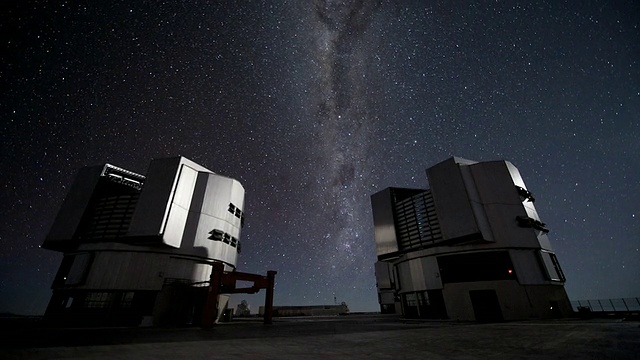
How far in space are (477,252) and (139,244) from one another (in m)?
35.9

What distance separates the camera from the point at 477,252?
27.4m

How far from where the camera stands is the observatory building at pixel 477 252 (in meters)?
25.5

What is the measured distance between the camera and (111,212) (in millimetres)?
29766

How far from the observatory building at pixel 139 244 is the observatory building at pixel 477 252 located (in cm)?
2419

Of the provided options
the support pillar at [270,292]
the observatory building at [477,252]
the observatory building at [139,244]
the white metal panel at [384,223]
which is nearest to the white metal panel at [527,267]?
the observatory building at [477,252]

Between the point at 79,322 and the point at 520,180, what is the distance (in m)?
49.9

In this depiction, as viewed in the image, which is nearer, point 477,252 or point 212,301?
point 212,301

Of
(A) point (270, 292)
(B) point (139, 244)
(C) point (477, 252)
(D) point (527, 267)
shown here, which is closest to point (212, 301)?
(A) point (270, 292)

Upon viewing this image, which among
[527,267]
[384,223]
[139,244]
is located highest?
[384,223]

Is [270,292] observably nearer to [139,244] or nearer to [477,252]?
[139,244]

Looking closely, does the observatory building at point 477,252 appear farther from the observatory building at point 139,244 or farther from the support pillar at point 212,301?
the observatory building at point 139,244

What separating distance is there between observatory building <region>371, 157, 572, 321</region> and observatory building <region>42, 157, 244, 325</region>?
24194mm

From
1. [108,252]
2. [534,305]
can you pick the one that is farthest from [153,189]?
[534,305]

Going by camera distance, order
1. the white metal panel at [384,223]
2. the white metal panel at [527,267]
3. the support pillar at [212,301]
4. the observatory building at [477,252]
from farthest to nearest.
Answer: the white metal panel at [384,223] < the white metal panel at [527,267] < the observatory building at [477,252] < the support pillar at [212,301]
